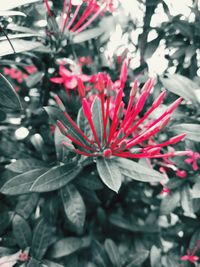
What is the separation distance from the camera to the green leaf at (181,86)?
1147mm

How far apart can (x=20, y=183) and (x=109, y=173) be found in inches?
11.5

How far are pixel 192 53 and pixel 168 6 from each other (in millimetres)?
219

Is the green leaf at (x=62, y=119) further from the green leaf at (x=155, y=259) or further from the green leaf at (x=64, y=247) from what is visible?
the green leaf at (x=155, y=259)

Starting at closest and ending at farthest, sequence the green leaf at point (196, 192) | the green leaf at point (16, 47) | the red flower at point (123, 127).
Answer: the red flower at point (123, 127)
the green leaf at point (16, 47)
the green leaf at point (196, 192)

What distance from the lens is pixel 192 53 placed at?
1.34 m

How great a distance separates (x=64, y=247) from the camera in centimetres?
112

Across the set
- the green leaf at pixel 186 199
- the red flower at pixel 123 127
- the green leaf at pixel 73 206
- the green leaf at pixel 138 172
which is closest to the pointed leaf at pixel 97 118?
the red flower at pixel 123 127

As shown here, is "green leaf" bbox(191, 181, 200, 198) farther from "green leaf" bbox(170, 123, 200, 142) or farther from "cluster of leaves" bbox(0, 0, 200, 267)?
"green leaf" bbox(170, 123, 200, 142)

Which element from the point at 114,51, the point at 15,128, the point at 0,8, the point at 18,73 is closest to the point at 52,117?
the point at 0,8

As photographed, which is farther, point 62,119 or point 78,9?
point 78,9

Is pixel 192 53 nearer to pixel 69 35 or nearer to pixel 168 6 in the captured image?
pixel 168 6

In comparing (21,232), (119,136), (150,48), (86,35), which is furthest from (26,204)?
(150,48)

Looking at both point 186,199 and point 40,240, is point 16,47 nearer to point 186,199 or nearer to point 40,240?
point 40,240

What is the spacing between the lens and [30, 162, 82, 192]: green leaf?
35.9 inches
